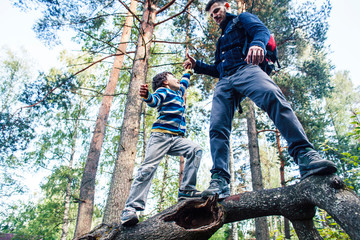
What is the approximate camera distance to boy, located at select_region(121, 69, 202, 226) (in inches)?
92.0

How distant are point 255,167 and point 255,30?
6861 millimetres

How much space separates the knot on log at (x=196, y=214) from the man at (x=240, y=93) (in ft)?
0.48

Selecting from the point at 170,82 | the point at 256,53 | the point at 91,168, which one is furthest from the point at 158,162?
the point at 91,168

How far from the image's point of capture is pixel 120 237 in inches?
73.0

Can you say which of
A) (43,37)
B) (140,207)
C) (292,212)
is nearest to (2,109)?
(43,37)

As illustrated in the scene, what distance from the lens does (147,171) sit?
2.42 m

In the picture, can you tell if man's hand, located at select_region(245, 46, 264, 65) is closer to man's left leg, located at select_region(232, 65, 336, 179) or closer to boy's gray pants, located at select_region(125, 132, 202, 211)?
man's left leg, located at select_region(232, 65, 336, 179)

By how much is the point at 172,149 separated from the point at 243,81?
1.17 metres

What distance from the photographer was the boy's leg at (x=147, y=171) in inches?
88.8

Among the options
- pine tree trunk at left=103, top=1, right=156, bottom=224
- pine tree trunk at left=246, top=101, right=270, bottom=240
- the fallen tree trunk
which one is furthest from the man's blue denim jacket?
pine tree trunk at left=246, top=101, right=270, bottom=240

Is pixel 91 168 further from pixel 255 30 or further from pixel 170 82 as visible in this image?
pixel 255 30

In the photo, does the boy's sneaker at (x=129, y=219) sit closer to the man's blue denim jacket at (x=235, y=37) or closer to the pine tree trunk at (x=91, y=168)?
the man's blue denim jacket at (x=235, y=37)

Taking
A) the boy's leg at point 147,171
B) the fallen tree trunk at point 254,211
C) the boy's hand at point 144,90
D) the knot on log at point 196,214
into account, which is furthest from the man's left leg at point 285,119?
the boy's leg at point 147,171

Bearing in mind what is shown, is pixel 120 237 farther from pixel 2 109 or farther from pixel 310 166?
pixel 2 109
